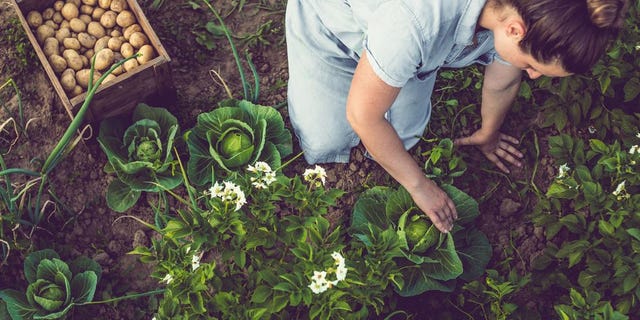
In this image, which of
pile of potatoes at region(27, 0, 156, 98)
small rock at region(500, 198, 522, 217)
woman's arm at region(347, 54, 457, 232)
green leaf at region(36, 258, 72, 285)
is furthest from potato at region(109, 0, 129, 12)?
small rock at region(500, 198, 522, 217)

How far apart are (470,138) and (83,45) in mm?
1541

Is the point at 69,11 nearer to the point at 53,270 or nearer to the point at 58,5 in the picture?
the point at 58,5

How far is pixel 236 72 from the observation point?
2676 mm

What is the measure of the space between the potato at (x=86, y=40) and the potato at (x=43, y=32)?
10cm

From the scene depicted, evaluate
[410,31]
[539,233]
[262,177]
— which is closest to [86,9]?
[262,177]

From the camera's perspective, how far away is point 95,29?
239cm

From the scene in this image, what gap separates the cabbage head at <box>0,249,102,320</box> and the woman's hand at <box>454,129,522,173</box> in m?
1.50

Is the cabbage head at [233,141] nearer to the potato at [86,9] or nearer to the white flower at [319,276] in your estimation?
the potato at [86,9]

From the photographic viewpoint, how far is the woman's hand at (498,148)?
2.52m

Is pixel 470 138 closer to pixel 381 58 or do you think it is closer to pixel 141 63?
pixel 381 58

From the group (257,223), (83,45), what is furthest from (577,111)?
(83,45)

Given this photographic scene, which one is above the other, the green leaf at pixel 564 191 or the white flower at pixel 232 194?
the white flower at pixel 232 194

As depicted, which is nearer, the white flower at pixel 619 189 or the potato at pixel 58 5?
the white flower at pixel 619 189

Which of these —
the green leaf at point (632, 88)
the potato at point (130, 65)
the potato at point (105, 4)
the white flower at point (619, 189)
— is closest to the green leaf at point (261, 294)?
the potato at point (130, 65)
